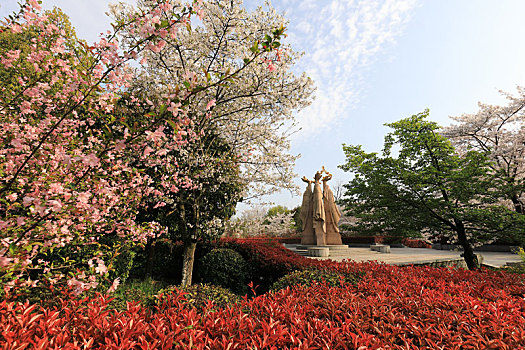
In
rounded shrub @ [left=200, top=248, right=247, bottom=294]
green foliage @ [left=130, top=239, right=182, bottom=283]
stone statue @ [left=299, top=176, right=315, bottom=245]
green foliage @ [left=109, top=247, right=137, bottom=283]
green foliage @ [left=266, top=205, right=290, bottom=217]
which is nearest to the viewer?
green foliage @ [left=109, top=247, right=137, bottom=283]

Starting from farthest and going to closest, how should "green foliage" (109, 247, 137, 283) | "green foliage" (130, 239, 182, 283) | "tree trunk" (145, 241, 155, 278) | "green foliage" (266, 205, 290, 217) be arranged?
1. "green foliage" (266, 205, 290, 217)
2. "green foliage" (130, 239, 182, 283)
3. "tree trunk" (145, 241, 155, 278)
4. "green foliage" (109, 247, 137, 283)

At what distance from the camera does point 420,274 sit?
4410mm

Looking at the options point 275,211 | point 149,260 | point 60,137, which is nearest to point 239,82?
point 60,137

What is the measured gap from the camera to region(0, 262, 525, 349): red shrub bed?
1787mm

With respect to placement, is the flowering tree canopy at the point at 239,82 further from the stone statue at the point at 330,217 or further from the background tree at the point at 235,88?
the stone statue at the point at 330,217

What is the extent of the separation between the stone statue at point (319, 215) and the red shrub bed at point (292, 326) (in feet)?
34.3

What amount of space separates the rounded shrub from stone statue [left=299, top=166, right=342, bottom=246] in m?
6.22

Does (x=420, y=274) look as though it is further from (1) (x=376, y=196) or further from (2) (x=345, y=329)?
(1) (x=376, y=196)

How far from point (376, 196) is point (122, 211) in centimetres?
872

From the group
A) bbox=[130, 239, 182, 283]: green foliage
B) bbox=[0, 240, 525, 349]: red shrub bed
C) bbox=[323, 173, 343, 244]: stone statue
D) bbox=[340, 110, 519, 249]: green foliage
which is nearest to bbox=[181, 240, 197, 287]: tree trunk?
bbox=[130, 239, 182, 283]: green foliage

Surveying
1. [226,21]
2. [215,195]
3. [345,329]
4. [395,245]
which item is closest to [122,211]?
[215,195]

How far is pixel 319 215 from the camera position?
513 inches

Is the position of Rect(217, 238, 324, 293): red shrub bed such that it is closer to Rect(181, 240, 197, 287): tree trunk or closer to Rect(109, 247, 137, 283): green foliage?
Rect(181, 240, 197, 287): tree trunk

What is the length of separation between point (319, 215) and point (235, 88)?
27.7 ft
